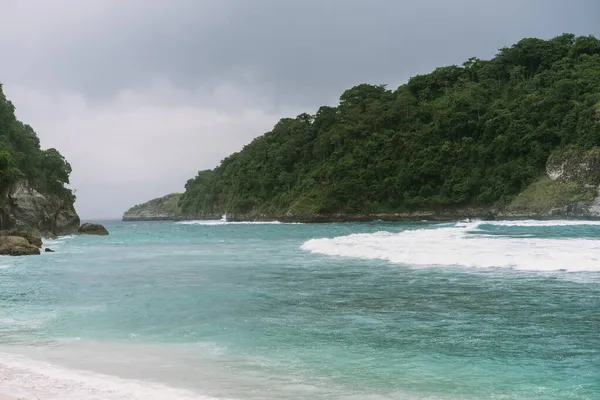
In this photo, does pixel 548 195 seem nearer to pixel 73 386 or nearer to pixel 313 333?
pixel 313 333

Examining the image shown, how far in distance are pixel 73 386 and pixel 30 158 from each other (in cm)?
6016

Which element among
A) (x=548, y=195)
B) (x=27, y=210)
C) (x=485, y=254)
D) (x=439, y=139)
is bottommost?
(x=485, y=254)

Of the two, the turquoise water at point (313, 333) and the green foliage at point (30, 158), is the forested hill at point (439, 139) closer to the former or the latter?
the green foliage at point (30, 158)

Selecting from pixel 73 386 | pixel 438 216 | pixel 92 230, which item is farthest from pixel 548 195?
pixel 73 386

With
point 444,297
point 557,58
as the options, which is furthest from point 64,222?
point 557,58

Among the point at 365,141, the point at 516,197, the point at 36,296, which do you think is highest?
the point at 365,141

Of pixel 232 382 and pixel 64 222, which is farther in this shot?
pixel 64 222

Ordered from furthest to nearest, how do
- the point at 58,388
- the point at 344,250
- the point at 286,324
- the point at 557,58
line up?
the point at 557,58
the point at 344,250
the point at 286,324
the point at 58,388

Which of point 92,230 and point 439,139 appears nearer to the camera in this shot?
point 92,230

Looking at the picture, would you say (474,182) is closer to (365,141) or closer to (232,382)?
(365,141)

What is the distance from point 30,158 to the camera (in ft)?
195

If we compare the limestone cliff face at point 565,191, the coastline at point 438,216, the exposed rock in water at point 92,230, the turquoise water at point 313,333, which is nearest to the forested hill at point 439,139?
the coastline at point 438,216

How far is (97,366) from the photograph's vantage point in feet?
25.3

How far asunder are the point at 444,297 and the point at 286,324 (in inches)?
192
